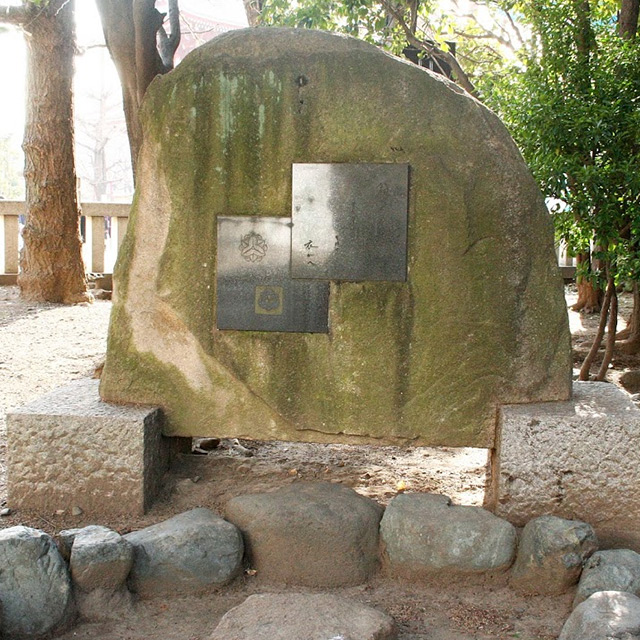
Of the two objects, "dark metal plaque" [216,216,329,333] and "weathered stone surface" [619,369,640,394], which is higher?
"dark metal plaque" [216,216,329,333]

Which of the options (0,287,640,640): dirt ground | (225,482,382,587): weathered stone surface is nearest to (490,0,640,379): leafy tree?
(0,287,640,640): dirt ground

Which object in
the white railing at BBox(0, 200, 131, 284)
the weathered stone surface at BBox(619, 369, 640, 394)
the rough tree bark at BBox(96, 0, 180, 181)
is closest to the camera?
the rough tree bark at BBox(96, 0, 180, 181)

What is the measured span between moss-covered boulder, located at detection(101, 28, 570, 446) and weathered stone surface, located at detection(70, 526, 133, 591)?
2.56 feet

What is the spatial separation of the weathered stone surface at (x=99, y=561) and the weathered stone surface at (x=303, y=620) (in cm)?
50

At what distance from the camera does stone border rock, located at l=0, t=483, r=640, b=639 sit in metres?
2.63

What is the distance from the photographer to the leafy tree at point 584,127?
4.73 metres

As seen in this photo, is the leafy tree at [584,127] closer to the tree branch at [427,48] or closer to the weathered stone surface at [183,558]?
the tree branch at [427,48]

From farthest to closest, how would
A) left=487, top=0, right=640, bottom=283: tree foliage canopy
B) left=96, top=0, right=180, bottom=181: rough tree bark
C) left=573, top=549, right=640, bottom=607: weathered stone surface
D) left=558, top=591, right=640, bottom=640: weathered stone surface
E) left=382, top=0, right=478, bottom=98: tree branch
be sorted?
left=382, top=0, right=478, bottom=98: tree branch < left=96, top=0, right=180, bottom=181: rough tree bark < left=487, top=0, right=640, bottom=283: tree foliage canopy < left=573, top=549, right=640, bottom=607: weathered stone surface < left=558, top=591, right=640, bottom=640: weathered stone surface

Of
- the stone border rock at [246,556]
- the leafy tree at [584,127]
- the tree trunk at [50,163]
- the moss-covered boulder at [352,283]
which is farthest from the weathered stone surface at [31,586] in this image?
the tree trunk at [50,163]

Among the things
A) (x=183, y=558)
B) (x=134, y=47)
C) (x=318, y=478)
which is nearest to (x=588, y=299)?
(x=134, y=47)

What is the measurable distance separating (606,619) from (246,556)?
1.37 meters

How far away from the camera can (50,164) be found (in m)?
8.41

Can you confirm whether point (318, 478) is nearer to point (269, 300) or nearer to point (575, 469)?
point (269, 300)

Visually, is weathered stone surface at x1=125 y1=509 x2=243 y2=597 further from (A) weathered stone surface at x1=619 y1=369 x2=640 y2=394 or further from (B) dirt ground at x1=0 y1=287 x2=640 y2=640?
(A) weathered stone surface at x1=619 y1=369 x2=640 y2=394
